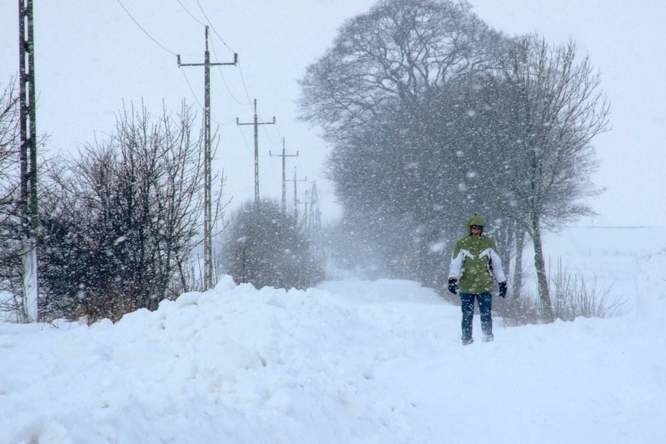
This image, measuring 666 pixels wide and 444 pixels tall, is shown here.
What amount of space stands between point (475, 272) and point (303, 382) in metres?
4.33

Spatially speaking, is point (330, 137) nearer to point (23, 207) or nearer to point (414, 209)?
point (414, 209)

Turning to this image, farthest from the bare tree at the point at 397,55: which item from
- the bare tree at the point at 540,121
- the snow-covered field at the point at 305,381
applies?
the snow-covered field at the point at 305,381

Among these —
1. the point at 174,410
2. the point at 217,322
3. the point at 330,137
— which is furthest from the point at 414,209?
the point at 174,410

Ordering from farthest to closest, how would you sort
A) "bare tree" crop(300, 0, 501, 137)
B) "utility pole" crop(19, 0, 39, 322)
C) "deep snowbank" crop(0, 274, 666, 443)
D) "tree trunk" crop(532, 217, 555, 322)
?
1. "bare tree" crop(300, 0, 501, 137)
2. "tree trunk" crop(532, 217, 555, 322)
3. "utility pole" crop(19, 0, 39, 322)
4. "deep snowbank" crop(0, 274, 666, 443)

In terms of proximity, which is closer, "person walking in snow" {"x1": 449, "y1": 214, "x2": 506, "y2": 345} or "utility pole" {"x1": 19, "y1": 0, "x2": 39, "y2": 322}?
"person walking in snow" {"x1": 449, "y1": 214, "x2": 506, "y2": 345}

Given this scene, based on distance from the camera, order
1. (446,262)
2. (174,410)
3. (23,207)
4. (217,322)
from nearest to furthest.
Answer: (174,410) → (217,322) → (23,207) → (446,262)

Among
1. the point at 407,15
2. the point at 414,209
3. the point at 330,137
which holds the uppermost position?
the point at 407,15

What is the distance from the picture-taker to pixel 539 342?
7891 millimetres

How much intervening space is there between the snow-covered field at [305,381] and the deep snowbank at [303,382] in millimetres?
14

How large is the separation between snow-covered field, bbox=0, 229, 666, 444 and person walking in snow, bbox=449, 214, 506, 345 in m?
0.58

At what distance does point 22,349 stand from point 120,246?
6.83 metres

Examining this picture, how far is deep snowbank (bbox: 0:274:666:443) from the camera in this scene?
4.12 metres

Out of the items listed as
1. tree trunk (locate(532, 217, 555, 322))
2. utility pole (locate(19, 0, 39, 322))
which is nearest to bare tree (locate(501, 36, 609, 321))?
tree trunk (locate(532, 217, 555, 322))

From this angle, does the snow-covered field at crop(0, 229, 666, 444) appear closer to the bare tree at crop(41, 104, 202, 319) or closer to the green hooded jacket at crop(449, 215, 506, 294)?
the green hooded jacket at crop(449, 215, 506, 294)
